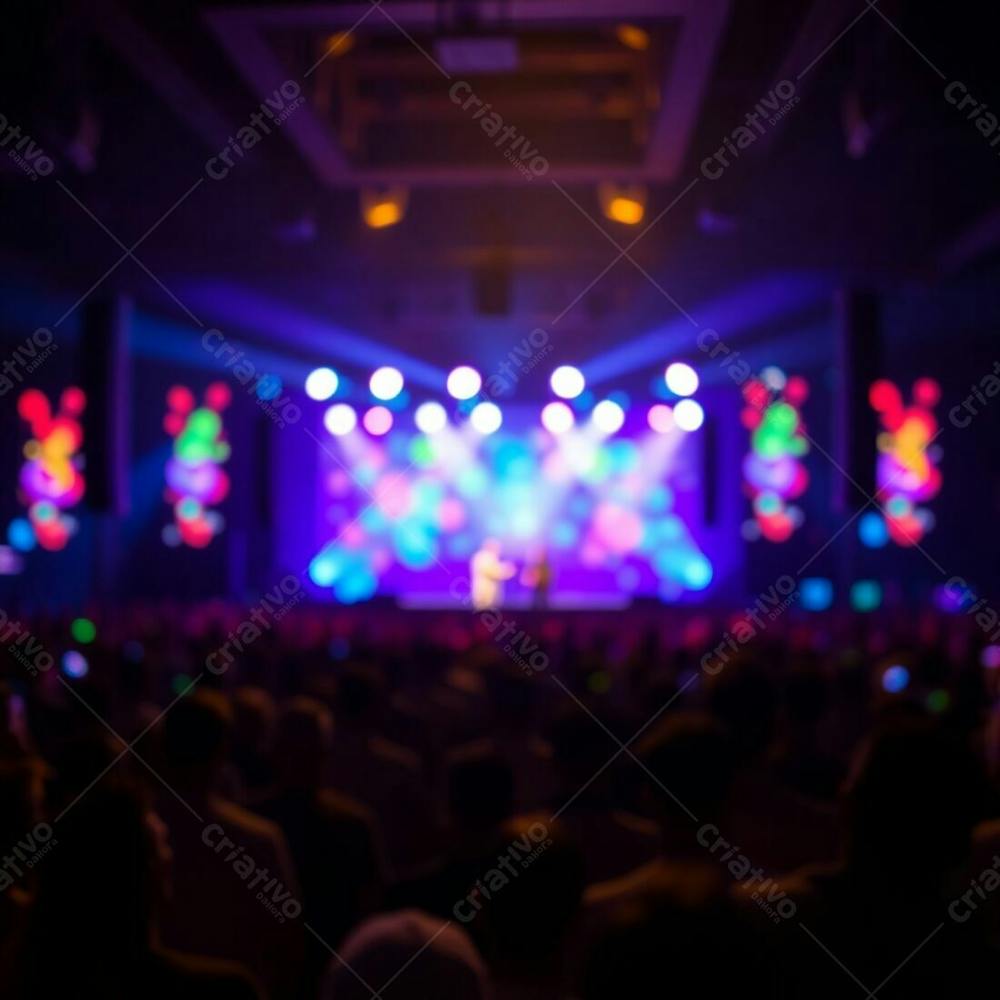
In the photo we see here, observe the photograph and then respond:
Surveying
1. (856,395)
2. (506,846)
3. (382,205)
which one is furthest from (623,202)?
(506,846)

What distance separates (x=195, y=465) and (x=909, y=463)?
10414mm

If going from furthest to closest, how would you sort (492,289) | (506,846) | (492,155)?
1. (492,289)
2. (492,155)
3. (506,846)

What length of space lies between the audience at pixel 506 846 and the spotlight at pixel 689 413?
28.7 feet

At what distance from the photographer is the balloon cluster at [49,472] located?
1216 centimetres

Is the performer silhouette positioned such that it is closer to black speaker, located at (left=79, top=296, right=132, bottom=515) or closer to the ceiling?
the ceiling

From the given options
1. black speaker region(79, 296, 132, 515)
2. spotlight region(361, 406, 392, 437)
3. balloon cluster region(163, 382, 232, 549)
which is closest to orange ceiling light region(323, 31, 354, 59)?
black speaker region(79, 296, 132, 515)

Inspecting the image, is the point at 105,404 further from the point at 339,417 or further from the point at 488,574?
the point at 488,574

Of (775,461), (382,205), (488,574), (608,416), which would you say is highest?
(775,461)

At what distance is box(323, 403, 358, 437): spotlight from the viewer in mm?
15141

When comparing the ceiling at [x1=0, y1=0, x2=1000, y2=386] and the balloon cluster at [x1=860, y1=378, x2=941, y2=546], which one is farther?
the balloon cluster at [x1=860, y1=378, x2=941, y2=546]

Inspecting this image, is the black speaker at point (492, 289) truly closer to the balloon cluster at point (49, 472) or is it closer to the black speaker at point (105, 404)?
the black speaker at point (105, 404)

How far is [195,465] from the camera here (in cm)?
1568

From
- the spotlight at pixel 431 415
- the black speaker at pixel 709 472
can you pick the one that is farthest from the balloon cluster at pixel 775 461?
the spotlight at pixel 431 415

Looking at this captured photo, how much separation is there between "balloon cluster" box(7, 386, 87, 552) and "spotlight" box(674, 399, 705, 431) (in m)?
7.86
